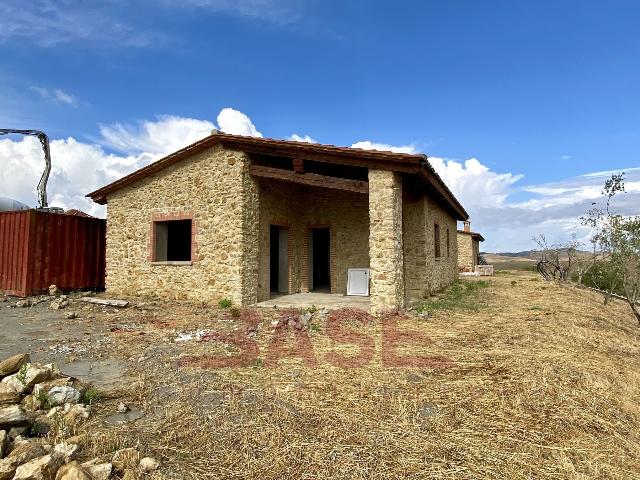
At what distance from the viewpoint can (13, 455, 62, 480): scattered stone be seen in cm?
302

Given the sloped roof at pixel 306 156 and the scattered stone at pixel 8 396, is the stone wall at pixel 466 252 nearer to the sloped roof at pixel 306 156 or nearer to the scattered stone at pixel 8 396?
the sloped roof at pixel 306 156

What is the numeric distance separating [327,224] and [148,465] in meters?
10.8

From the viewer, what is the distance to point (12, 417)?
375 cm

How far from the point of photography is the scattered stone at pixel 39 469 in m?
3.02

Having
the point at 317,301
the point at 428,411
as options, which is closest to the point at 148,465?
the point at 428,411

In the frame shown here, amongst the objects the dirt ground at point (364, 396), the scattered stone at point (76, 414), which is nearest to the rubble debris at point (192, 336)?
the dirt ground at point (364, 396)

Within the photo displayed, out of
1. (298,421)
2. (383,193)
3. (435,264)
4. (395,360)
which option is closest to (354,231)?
(435,264)

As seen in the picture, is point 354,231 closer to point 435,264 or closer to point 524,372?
point 435,264

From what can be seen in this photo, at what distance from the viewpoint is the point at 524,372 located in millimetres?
5402

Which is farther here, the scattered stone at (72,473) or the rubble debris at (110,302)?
the rubble debris at (110,302)

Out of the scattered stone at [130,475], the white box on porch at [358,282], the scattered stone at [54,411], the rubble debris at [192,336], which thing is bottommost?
the scattered stone at [130,475]

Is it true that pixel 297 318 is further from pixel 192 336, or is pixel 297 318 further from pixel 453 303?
pixel 453 303

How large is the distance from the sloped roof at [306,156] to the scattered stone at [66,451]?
7.52 m

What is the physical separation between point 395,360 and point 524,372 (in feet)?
5.49
